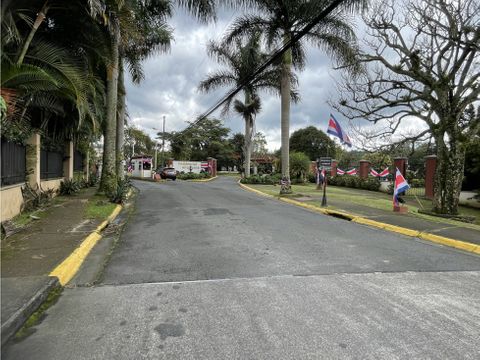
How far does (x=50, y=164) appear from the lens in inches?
579

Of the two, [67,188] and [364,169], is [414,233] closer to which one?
[67,188]

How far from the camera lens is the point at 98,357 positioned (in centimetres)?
309

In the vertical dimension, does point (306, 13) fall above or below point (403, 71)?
above

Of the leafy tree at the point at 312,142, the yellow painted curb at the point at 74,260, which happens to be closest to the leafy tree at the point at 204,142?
the leafy tree at the point at 312,142

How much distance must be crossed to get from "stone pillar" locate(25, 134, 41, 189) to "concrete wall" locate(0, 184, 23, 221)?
1581mm

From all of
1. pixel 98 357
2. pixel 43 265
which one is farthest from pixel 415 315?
pixel 43 265

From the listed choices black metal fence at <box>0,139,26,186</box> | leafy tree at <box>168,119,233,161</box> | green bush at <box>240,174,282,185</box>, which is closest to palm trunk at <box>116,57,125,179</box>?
black metal fence at <box>0,139,26,186</box>

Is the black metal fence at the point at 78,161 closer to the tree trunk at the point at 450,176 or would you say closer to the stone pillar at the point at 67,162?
the stone pillar at the point at 67,162

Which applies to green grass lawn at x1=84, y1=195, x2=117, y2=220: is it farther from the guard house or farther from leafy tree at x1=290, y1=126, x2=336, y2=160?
leafy tree at x1=290, y1=126, x2=336, y2=160

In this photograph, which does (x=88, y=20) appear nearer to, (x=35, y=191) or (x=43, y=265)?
(x=35, y=191)

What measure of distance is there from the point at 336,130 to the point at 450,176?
442 cm

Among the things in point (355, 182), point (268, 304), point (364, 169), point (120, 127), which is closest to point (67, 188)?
point (120, 127)

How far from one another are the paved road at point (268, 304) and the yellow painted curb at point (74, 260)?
45 centimetres

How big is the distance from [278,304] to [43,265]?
3.45m
